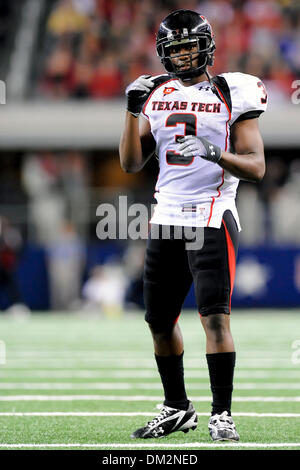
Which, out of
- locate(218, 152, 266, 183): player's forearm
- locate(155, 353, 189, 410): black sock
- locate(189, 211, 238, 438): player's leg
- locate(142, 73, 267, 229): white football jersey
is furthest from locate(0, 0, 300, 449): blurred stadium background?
locate(218, 152, 266, 183): player's forearm

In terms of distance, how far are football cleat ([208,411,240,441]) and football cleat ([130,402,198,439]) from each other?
242mm

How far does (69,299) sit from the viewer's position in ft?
46.3

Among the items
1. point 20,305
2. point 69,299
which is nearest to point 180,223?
point 20,305

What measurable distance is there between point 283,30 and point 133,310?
599cm

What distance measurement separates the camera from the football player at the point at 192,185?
13.2ft

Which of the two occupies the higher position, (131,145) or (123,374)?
(131,145)

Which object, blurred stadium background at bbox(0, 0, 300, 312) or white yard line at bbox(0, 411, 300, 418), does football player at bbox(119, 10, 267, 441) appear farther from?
blurred stadium background at bbox(0, 0, 300, 312)

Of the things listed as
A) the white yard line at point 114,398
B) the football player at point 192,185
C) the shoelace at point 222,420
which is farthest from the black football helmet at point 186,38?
the white yard line at point 114,398

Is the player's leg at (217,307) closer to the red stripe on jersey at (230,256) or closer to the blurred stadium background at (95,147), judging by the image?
the red stripe on jersey at (230,256)

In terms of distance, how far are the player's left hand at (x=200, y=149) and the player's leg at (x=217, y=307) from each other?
0.35 meters

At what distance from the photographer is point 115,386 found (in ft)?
19.8

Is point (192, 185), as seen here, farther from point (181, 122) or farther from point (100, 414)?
point (100, 414)

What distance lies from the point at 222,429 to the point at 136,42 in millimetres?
13343

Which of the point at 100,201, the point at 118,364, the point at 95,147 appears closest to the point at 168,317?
the point at 118,364
